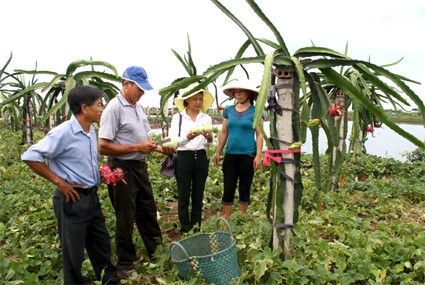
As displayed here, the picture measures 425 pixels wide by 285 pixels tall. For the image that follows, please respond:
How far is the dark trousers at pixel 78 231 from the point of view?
2.41 m

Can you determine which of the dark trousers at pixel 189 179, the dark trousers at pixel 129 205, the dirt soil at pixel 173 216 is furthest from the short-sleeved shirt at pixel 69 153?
the dirt soil at pixel 173 216

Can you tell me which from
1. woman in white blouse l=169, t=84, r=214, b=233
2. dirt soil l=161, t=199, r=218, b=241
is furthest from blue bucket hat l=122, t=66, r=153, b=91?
dirt soil l=161, t=199, r=218, b=241

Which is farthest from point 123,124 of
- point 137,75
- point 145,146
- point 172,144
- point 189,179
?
point 189,179

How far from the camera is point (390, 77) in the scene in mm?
2307

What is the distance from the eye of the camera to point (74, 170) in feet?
7.97

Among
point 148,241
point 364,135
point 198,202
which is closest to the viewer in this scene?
point 148,241

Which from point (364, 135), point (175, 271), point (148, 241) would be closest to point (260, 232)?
point (175, 271)

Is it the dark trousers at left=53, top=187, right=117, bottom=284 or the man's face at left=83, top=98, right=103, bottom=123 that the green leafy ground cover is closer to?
the dark trousers at left=53, top=187, right=117, bottom=284

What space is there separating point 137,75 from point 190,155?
0.97 meters

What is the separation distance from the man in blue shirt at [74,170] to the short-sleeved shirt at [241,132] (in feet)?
4.85

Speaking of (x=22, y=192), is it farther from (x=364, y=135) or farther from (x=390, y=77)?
(x=364, y=135)

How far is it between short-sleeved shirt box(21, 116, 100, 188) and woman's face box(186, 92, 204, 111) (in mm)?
1165

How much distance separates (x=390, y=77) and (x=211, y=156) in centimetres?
540

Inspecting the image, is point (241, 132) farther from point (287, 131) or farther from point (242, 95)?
point (287, 131)
